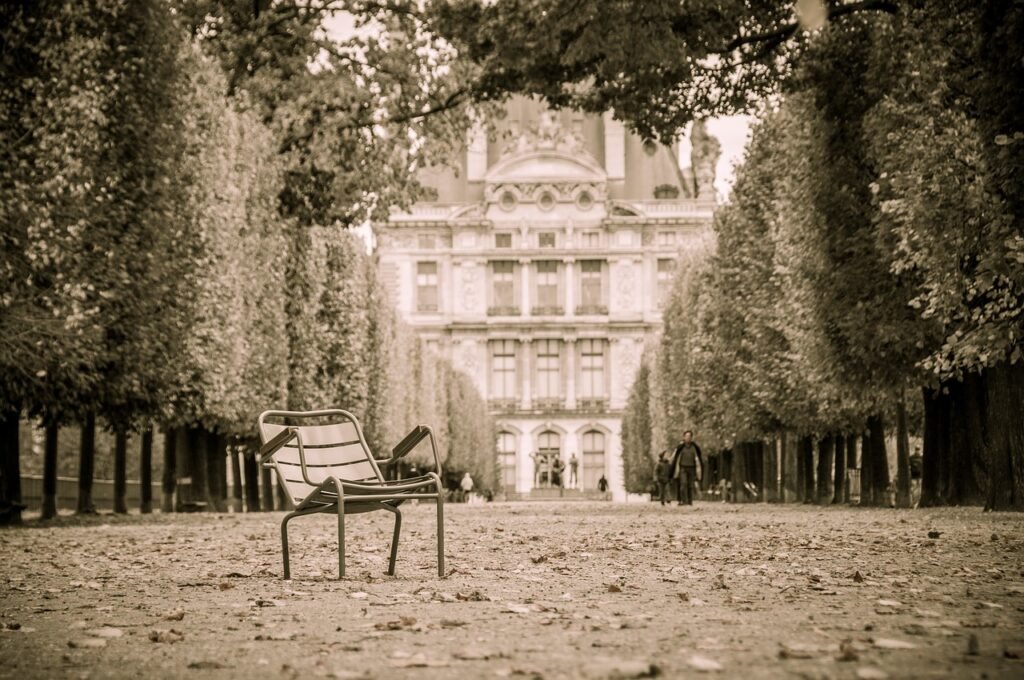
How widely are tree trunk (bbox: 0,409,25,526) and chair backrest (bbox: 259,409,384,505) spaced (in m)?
11.9

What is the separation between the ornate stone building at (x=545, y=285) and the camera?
293 ft

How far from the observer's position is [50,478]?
2389 cm

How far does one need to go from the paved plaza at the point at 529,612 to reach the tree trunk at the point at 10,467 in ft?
23.6

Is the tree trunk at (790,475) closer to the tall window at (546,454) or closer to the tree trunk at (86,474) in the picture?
the tree trunk at (86,474)

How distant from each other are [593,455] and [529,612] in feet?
271

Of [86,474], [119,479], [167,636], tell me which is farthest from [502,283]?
[167,636]

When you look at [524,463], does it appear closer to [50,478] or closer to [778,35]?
[50,478]

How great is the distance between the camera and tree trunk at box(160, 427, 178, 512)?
27891mm

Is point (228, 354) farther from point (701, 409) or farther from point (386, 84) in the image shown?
point (701, 409)

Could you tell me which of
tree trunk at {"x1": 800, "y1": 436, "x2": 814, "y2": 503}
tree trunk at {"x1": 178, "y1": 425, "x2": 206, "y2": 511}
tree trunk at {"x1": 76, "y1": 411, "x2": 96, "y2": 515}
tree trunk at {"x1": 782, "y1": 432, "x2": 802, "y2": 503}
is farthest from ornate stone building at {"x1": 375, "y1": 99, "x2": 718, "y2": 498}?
tree trunk at {"x1": 76, "y1": 411, "x2": 96, "y2": 515}

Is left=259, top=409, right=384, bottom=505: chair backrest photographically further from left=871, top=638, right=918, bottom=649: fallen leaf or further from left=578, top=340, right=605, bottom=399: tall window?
left=578, top=340, right=605, bottom=399: tall window

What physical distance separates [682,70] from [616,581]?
24.8 feet

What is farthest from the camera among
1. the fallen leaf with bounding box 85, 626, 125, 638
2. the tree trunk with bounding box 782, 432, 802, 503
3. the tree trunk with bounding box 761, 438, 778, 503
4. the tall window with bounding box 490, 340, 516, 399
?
the tall window with bounding box 490, 340, 516, 399

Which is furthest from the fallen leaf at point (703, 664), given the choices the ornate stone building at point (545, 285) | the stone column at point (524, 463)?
the ornate stone building at point (545, 285)
